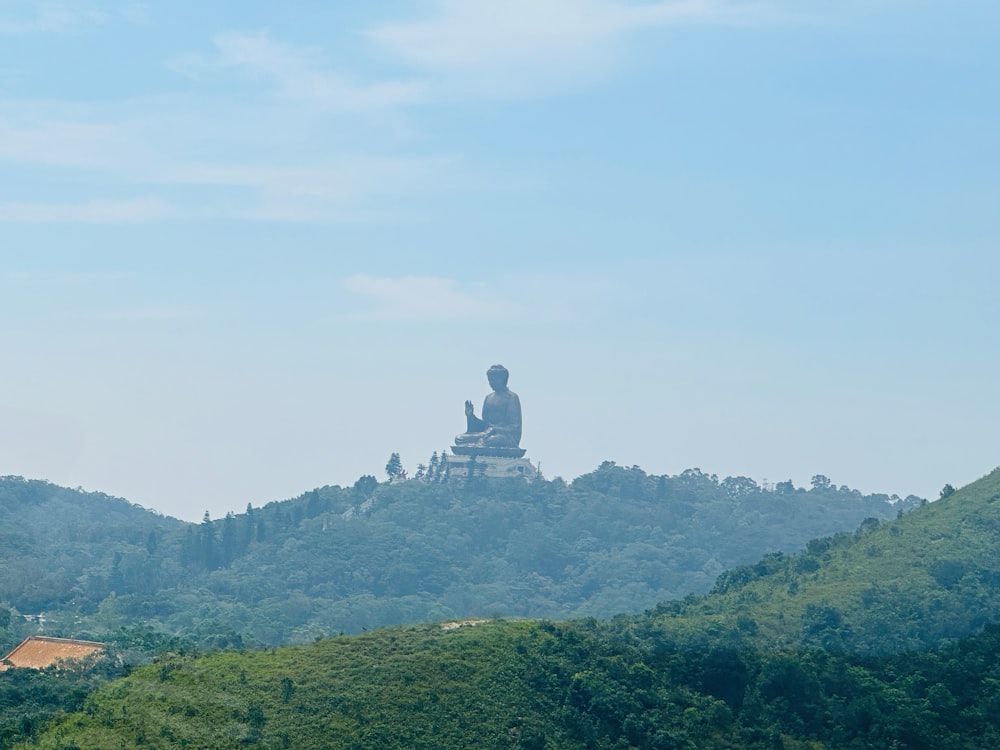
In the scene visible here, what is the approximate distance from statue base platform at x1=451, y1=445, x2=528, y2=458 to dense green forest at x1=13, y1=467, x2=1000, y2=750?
110 metres

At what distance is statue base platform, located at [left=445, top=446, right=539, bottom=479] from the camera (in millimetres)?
187250

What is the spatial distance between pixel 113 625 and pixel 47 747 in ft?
219

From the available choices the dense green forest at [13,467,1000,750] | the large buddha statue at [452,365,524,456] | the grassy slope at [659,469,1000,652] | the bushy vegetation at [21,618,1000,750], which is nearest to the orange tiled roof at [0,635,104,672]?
the dense green forest at [13,467,1000,750]

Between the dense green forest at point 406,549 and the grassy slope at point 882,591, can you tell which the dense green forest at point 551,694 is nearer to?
the grassy slope at point 882,591

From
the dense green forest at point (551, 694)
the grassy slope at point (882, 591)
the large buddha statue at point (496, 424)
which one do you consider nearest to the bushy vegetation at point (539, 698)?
the dense green forest at point (551, 694)

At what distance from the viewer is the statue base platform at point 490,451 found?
186250mm

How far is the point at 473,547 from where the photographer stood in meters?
178

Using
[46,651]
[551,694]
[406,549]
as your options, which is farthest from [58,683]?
[406,549]

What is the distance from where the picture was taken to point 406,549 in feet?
557

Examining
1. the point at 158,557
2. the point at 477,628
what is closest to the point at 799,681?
the point at 477,628

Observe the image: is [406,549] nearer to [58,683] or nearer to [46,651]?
[46,651]

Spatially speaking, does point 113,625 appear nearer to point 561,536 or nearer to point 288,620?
point 288,620

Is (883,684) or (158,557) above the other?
(158,557)

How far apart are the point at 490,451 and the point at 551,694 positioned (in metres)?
122
